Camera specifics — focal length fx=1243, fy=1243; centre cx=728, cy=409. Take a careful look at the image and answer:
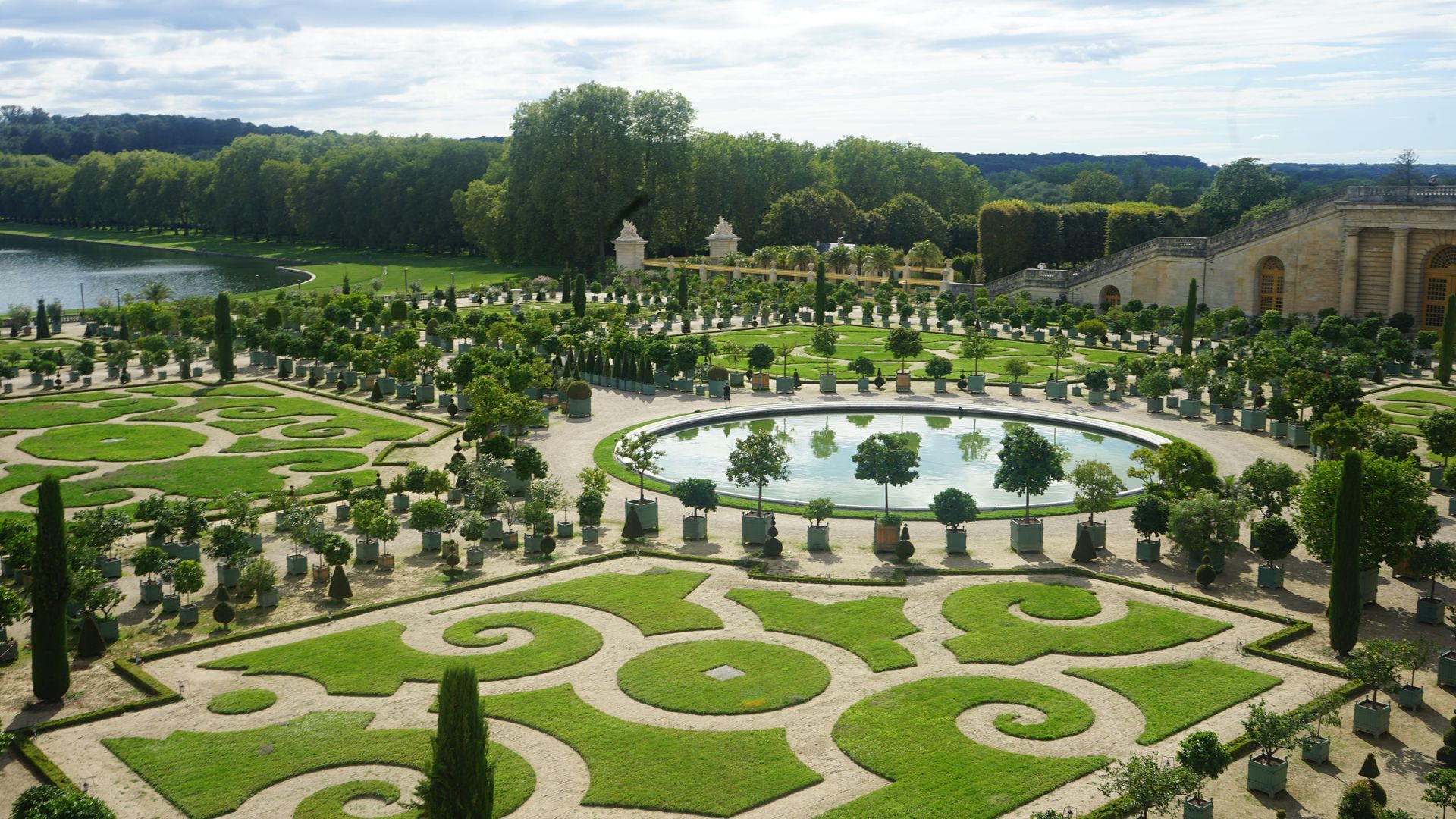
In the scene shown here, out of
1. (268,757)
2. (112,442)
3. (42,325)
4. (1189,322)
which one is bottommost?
Answer: (268,757)

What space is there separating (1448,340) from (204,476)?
186 feet

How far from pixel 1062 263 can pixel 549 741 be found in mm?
90016

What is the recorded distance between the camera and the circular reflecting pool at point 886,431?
41969 mm

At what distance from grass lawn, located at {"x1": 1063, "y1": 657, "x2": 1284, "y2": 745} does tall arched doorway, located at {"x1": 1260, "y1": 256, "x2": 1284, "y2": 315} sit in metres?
58.8

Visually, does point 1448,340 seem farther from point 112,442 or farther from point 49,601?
point 112,442

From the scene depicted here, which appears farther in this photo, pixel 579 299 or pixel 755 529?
pixel 579 299

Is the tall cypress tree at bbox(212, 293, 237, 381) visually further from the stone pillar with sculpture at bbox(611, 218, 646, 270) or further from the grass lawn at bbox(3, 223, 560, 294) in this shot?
the stone pillar with sculpture at bbox(611, 218, 646, 270)

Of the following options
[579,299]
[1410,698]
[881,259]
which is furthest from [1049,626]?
[881,259]

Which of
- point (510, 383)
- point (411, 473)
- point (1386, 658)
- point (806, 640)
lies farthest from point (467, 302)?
point (1386, 658)

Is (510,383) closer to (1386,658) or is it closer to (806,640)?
(806,640)

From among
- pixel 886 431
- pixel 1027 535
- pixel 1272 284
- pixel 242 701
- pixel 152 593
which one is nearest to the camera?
pixel 242 701

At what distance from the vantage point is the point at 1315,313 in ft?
253

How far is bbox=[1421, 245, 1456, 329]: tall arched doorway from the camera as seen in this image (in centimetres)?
7288

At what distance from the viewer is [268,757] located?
2292 centimetres
